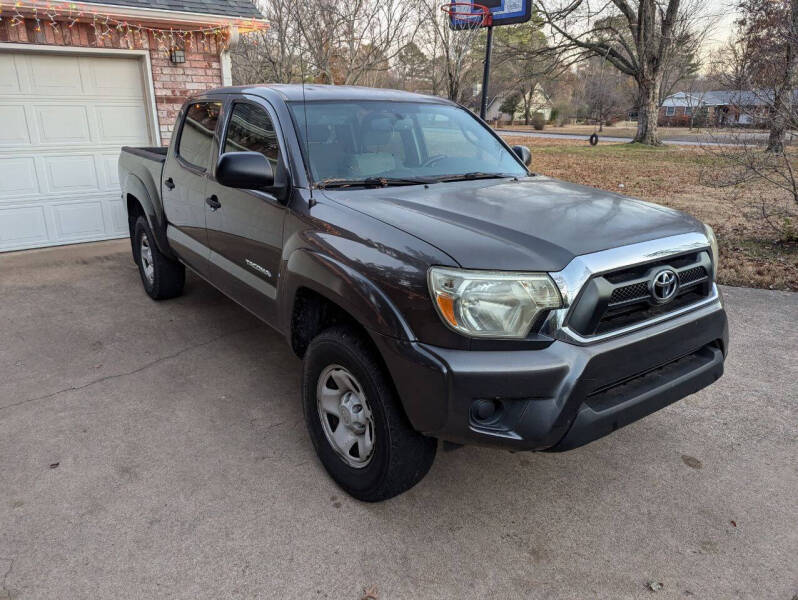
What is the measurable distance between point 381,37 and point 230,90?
13.8 m

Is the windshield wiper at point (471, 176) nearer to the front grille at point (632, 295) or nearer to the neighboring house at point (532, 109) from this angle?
the front grille at point (632, 295)

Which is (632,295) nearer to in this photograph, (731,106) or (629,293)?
(629,293)

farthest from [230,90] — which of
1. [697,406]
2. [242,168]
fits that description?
[697,406]

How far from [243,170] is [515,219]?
135 centimetres

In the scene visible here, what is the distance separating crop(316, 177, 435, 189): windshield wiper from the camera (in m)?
3.09

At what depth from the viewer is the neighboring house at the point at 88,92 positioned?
695cm

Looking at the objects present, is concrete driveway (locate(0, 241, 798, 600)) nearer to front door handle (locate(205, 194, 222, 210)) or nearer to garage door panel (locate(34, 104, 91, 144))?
front door handle (locate(205, 194, 222, 210))

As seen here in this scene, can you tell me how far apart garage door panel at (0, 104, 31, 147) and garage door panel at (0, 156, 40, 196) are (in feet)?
0.62

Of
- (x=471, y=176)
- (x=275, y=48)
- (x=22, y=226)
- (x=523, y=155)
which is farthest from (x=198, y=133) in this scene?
(x=275, y=48)

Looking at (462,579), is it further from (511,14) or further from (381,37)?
(381,37)

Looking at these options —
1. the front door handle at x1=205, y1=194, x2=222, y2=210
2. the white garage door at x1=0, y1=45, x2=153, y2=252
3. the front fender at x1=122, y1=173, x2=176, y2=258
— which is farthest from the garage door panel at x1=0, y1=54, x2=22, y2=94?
the front door handle at x1=205, y1=194, x2=222, y2=210

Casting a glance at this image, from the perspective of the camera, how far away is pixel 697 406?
371cm

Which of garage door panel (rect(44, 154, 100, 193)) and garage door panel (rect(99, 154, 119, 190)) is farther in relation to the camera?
garage door panel (rect(99, 154, 119, 190))

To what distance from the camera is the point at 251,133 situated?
144 inches
